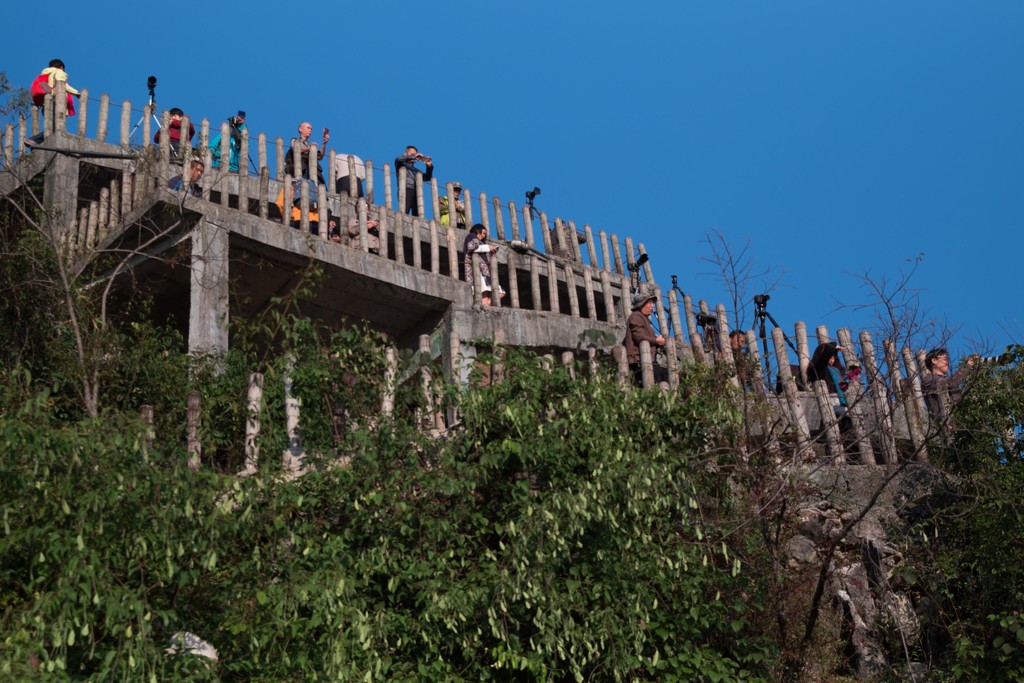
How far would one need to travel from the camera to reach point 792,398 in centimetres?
1072

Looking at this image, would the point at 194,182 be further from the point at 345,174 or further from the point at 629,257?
the point at 629,257

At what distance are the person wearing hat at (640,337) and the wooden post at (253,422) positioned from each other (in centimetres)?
354

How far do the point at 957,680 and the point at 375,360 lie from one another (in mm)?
4806

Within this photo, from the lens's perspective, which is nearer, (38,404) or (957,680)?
(38,404)

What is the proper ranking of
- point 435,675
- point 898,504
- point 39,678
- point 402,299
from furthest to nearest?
point 402,299
point 898,504
point 435,675
point 39,678

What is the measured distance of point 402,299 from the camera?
13.6 meters

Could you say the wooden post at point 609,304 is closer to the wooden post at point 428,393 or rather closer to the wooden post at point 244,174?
the wooden post at point 244,174

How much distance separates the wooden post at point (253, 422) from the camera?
8.66 m

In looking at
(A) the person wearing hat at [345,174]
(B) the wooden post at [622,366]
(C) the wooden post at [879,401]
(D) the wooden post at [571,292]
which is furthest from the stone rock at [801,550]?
(A) the person wearing hat at [345,174]

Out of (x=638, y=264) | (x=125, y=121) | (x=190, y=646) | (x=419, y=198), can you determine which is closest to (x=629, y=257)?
(x=638, y=264)

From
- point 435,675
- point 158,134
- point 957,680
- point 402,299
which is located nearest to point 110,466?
point 435,675

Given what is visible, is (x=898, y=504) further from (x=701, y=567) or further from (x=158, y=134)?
(x=158, y=134)

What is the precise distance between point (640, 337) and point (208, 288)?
14.2ft

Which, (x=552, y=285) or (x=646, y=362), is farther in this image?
(x=552, y=285)
